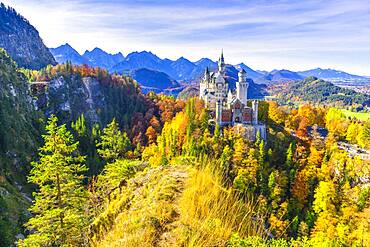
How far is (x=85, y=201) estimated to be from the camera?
1694 centimetres

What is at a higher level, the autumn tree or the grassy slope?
the grassy slope

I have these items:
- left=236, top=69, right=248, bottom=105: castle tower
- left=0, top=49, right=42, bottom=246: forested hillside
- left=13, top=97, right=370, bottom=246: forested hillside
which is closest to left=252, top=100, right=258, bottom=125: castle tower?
left=236, top=69, right=248, bottom=105: castle tower

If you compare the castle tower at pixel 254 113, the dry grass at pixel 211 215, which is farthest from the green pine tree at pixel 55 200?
the castle tower at pixel 254 113

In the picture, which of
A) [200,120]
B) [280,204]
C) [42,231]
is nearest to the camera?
[42,231]

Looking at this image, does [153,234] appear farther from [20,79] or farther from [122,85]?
[122,85]

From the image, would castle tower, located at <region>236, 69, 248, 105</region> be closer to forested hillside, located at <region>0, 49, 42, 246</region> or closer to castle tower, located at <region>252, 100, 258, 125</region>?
castle tower, located at <region>252, 100, 258, 125</region>

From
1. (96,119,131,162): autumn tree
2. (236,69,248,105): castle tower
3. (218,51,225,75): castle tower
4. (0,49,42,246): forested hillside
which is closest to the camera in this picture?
(0,49,42,246): forested hillside

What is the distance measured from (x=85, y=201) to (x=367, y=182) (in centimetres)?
3911

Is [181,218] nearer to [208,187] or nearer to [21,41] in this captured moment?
[208,187]

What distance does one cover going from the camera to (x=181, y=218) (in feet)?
18.3

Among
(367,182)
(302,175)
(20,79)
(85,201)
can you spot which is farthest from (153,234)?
(20,79)

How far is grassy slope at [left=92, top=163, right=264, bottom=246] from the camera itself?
16.6 feet

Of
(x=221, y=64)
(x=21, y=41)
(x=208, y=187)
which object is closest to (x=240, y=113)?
(x=221, y=64)

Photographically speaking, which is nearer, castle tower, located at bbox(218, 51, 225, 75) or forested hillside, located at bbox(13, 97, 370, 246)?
forested hillside, located at bbox(13, 97, 370, 246)
